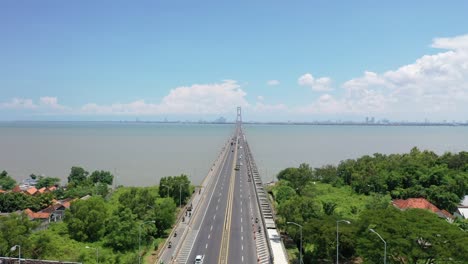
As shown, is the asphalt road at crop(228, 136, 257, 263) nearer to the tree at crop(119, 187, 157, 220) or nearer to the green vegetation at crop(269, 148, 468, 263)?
the green vegetation at crop(269, 148, 468, 263)

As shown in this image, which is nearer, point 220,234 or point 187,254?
point 187,254

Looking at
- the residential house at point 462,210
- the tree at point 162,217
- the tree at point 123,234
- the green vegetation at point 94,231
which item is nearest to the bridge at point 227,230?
the tree at point 162,217

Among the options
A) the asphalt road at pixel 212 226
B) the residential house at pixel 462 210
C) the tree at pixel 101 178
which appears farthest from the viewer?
the tree at pixel 101 178

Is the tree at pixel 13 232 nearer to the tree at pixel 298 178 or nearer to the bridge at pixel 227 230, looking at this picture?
the bridge at pixel 227 230

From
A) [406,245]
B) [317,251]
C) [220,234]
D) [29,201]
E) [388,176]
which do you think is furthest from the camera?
[388,176]

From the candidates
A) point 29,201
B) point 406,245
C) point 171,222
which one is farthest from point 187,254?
point 29,201

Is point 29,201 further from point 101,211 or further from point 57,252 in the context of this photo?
point 57,252

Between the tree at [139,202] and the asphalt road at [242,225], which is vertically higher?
the tree at [139,202]

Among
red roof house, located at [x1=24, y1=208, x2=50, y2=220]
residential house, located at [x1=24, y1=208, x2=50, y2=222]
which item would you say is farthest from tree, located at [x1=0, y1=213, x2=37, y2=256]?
red roof house, located at [x1=24, y1=208, x2=50, y2=220]
